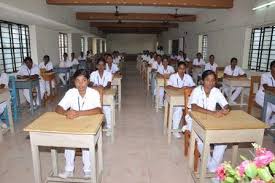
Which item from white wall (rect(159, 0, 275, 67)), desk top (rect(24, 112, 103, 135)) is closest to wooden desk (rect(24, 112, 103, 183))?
desk top (rect(24, 112, 103, 135))

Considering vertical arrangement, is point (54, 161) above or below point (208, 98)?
below

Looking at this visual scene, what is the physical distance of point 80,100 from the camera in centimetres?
294

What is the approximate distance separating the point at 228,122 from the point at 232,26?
6.13 meters

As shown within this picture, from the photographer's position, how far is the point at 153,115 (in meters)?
5.64

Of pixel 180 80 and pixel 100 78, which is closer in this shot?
pixel 180 80

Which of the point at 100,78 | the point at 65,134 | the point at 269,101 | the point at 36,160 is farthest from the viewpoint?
the point at 100,78

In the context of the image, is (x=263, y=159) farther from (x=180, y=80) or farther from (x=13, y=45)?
(x=13, y=45)

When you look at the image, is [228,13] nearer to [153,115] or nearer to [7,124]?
[153,115]

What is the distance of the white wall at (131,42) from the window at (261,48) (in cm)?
1902

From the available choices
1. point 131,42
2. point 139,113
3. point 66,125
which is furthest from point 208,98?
point 131,42

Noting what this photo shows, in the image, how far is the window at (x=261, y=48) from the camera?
6309mm

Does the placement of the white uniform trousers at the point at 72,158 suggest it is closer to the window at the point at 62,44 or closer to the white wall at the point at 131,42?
the window at the point at 62,44

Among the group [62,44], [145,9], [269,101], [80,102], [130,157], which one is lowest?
[130,157]

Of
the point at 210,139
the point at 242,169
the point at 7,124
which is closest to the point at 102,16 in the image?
the point at 7,124
